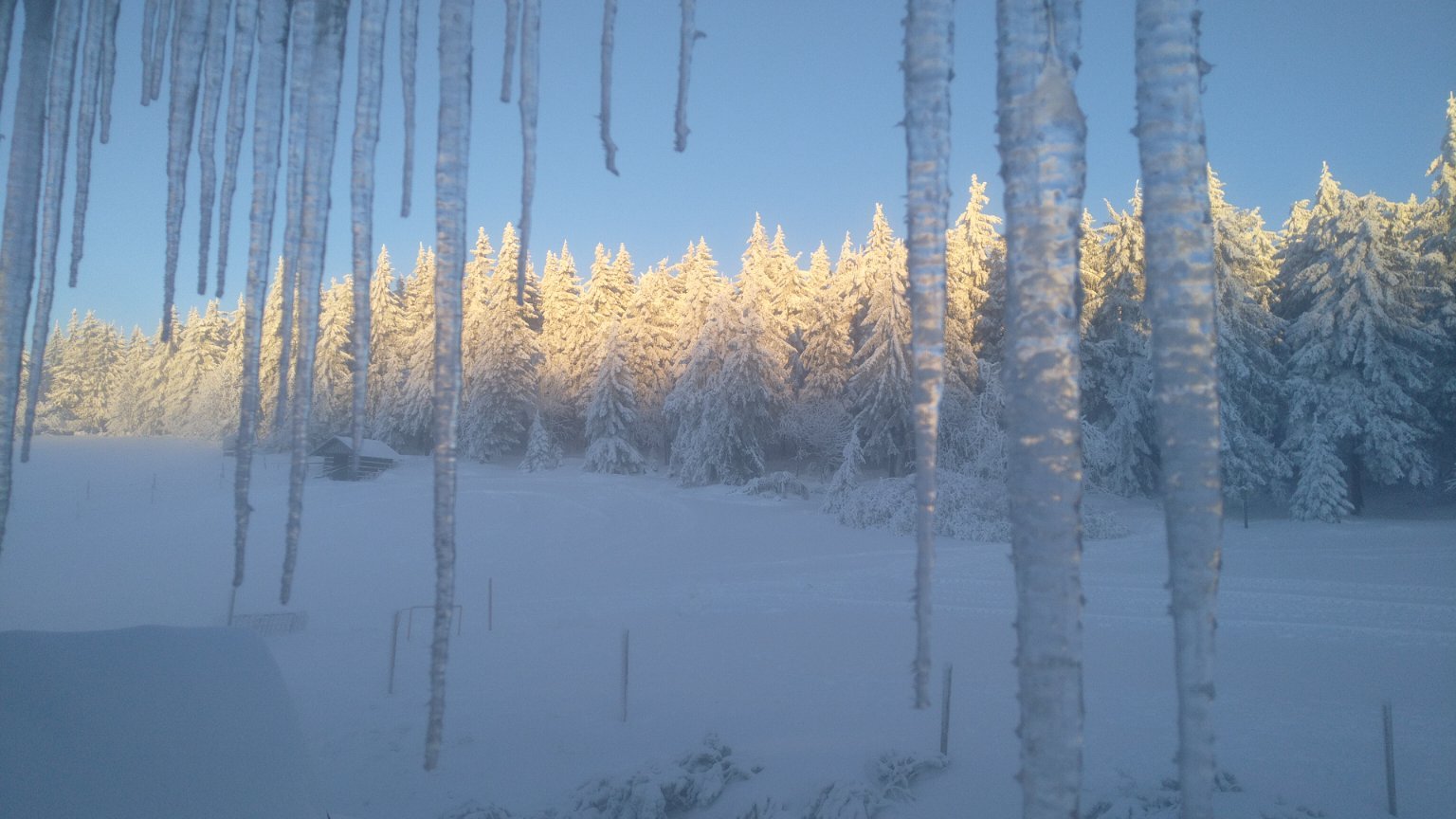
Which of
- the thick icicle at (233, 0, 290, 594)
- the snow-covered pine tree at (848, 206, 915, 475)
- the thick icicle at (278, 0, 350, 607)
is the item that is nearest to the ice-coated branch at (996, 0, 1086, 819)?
the thick icicle at (278, 0, 350, 607)

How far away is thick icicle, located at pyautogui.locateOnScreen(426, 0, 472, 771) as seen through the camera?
421cm

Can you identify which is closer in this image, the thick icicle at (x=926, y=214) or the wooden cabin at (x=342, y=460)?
the thick icicle at (x=926, y=214)

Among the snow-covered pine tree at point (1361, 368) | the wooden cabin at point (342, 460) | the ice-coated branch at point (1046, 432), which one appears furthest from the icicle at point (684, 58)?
the wooden cabin at point (342, 460)

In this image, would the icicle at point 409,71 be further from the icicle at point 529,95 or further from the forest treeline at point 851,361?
the forest treeline at point 851,361

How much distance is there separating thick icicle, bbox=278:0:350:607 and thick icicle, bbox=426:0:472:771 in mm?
775

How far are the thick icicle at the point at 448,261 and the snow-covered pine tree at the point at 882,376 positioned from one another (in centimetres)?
2142

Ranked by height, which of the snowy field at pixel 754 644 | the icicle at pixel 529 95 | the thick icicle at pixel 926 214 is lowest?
the snowy field at pixel 754 644

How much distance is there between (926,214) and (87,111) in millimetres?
5219

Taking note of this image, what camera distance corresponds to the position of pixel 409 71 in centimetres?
452

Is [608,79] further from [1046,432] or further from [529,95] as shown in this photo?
[1046,432]

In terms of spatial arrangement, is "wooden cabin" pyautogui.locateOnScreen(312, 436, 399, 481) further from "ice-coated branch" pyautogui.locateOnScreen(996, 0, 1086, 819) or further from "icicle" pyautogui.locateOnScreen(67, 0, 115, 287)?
"ice-coated branch" pyautogui.locateOnScreen(996, 0, 1086, 819)

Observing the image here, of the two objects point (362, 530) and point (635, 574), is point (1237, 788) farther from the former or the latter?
point (362, 530)

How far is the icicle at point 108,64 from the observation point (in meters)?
4.43

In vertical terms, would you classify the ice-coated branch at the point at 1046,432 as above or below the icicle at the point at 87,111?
below
